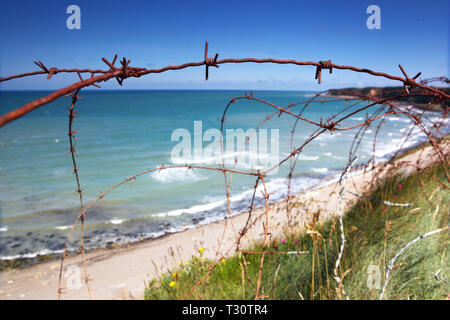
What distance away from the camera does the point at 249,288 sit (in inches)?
104

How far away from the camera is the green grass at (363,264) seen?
6.28 feet

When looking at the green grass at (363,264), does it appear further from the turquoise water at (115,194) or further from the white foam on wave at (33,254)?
the white foam on wave at (33,254)

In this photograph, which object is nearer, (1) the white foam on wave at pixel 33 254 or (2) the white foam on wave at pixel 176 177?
(1) the white foam on wave at pixel 33 254

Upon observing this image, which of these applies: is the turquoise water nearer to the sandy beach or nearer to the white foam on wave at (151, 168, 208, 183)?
the white foam on wave at (151, 168, 208, 183)

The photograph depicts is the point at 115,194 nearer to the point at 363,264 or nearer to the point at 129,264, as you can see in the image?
the point at 129,264

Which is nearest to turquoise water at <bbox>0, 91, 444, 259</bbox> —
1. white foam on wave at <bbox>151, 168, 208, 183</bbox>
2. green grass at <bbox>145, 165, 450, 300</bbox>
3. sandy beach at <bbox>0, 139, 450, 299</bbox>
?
white foam on wave at <bbox>151, 168, 208, 183</bbox>

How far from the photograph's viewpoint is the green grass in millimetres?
1914

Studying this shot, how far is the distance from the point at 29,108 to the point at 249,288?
100 inches

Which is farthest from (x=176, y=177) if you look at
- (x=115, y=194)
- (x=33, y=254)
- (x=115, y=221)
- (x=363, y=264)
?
(x=363, y=264)

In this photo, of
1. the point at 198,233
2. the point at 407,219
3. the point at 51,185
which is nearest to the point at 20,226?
the point at 51,185

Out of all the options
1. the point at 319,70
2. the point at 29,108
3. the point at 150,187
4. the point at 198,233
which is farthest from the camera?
the point at 150,187

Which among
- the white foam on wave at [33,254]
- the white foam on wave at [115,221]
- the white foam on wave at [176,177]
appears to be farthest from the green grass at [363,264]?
the white foam on wave at [176,177]

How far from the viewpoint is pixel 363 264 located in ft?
7.22
